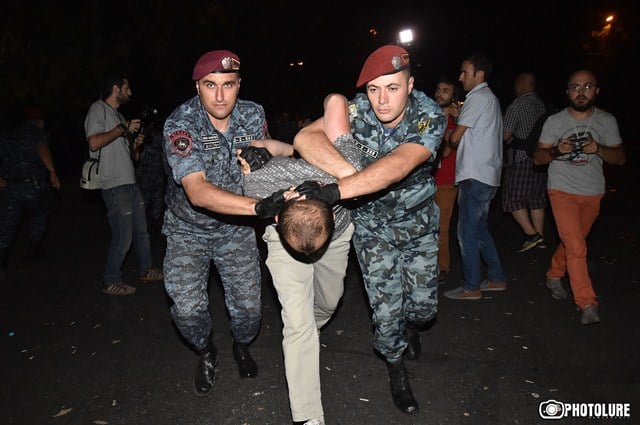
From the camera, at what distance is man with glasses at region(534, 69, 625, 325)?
4266 mm

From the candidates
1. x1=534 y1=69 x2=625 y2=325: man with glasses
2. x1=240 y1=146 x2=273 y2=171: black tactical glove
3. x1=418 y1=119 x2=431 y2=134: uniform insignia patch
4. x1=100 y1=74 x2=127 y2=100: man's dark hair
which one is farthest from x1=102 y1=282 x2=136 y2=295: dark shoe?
x1=534 y1=69 x2=625 y2=325: man with glasses

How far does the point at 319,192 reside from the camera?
2.66 meters

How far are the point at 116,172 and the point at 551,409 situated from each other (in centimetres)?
450

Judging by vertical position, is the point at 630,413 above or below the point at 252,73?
below

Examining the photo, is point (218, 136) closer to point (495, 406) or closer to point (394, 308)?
point (394, 308)

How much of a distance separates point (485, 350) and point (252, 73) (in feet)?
89.5

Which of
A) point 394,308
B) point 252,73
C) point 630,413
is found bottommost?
point 630,413

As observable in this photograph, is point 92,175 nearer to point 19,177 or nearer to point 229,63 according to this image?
point 19,177

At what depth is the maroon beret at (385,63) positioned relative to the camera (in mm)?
3035

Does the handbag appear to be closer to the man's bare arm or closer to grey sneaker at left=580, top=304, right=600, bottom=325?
the man's bare arm

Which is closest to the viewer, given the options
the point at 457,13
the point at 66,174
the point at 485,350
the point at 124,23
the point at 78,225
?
the point at 485,350

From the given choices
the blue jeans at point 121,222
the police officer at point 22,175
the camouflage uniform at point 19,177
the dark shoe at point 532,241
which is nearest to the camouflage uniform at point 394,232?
the blue jeans at point 121,222

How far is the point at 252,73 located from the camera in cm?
2927

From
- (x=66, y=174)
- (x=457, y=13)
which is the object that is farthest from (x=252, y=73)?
(x=66, y=174)
